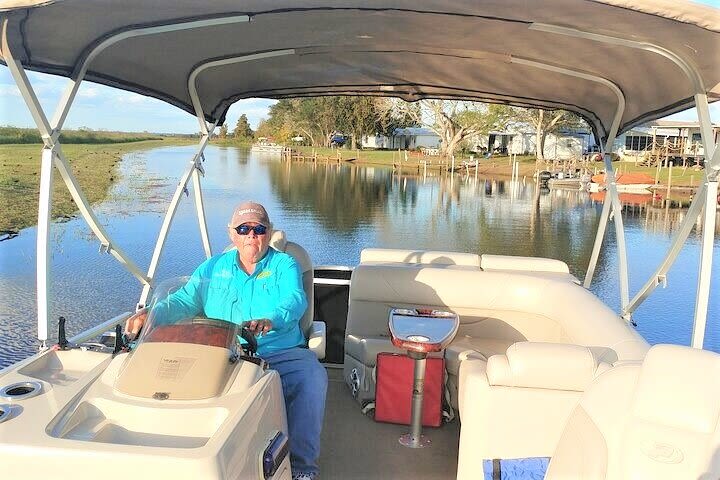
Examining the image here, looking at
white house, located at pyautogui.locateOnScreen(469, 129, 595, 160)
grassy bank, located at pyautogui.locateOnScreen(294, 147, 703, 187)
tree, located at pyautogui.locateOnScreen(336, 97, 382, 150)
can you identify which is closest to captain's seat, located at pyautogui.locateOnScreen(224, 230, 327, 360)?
grassy bank, located at pyautogui.locateOnScreen(294, 147, 703, 187)

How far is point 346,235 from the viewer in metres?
16.1

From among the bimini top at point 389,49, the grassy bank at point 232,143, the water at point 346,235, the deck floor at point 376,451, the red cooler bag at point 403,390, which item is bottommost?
the water at point 346,235

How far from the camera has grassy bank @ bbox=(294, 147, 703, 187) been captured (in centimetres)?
3152

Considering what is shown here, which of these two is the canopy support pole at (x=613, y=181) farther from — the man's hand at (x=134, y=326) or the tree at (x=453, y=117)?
the tree at (x=453, y=117)

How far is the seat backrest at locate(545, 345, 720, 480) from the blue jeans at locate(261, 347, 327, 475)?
1235mm

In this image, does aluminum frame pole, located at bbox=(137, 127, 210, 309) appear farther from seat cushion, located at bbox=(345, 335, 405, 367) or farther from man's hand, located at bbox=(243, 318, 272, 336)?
man's hand, located at bbox=(243, 318, 272, 336)

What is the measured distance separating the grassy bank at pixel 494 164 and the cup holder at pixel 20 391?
31365 mm

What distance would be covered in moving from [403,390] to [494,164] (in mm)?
39036

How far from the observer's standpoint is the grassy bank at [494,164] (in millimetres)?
31516

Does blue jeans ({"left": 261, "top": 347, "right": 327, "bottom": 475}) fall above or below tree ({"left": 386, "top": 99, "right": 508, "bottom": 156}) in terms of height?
below

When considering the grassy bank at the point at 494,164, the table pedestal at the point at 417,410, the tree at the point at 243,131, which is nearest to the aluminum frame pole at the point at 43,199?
the table pedestal at the point at 417,410

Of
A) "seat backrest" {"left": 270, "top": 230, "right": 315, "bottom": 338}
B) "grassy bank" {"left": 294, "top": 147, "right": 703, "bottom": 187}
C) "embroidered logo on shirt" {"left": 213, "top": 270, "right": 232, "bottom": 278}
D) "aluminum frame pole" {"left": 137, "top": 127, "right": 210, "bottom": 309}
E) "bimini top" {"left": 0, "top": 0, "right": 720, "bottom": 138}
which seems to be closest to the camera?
"bimini top" {"left": 0, "top": 0, "right": 720, "bottom": 138}

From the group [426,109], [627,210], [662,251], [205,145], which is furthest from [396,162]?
[205,145]

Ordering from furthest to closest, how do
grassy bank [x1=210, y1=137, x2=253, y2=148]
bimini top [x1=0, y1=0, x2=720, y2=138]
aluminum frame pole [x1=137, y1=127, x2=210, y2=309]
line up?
grassy bank [x1=210, y1=137, x2=253, y2=148] → aluminum frame pole [x1=137, y1=127, x2=210, y2=309] → bimini top [x1=0, y1=0, x2=720, y2=138]
